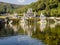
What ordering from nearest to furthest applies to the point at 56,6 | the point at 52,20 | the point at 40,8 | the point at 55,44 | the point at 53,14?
the point at 55,44 < the point at 52,20 < the point at 53,14 < the point at 56,6 < the point at 40,8

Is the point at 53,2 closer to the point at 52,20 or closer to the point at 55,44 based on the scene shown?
the point at 52,20

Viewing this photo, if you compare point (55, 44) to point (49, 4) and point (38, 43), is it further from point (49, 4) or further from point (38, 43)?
point (49, 4)

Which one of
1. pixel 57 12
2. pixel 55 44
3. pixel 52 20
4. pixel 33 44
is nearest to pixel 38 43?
pixel 33 44

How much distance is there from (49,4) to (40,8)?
3.71m

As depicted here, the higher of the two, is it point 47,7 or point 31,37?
point 47,7

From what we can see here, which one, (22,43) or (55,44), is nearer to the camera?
(55,44)

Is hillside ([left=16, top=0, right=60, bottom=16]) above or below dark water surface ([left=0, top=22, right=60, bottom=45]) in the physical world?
above

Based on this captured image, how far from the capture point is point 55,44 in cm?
2419

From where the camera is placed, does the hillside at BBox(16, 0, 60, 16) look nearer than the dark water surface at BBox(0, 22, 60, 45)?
No

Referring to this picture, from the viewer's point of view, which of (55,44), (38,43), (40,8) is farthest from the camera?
(40,8)

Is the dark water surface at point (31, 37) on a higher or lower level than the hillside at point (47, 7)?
lower

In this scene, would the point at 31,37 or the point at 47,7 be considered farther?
the point at 47,7

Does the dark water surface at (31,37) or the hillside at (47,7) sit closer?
the dark water surface at (31,37)

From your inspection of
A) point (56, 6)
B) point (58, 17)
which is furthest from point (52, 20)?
point (56, 6)
